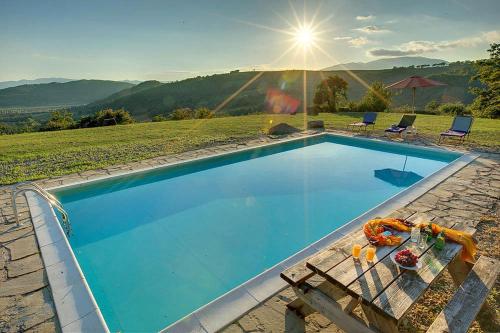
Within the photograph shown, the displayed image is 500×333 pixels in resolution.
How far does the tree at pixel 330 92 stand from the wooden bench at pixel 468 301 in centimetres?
2215

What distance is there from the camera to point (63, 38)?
957 inches

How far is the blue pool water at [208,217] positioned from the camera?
382 centimetres

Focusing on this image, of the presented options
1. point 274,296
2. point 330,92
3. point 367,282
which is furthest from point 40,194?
point 330,92

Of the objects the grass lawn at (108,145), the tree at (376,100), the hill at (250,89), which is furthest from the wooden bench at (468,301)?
the hill at (250,89)

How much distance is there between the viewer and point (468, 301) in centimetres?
225

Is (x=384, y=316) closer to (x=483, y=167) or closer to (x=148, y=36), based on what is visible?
(x=483, y=167)

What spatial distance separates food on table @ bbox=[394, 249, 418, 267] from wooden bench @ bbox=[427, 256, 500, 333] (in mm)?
398

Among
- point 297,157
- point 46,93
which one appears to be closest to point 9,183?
point 297,157

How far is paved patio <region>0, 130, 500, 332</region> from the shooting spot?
2.67 meters

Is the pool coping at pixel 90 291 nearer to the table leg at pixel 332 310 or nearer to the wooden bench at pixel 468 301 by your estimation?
the table leg at pixel 332 310

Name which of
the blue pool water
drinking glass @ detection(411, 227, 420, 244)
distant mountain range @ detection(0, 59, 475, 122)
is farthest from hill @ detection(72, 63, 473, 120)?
drinking glass @ detection(411, 227, 420, 244)

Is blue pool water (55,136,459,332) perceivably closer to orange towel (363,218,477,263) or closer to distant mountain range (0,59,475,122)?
orange towel (363,218,477,263)

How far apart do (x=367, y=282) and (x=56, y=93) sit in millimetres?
144101

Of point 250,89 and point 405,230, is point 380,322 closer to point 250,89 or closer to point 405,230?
point 405,230
